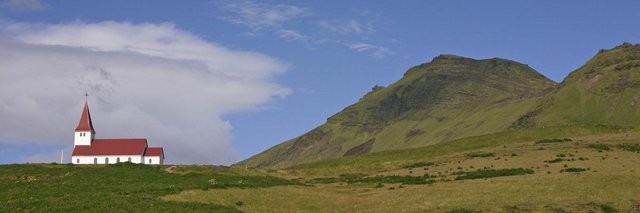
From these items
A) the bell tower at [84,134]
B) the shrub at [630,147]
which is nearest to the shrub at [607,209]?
the shrub at [630,147]

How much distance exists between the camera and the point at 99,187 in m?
58.9

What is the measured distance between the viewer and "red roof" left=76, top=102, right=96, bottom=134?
139875mm

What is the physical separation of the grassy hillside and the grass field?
3.2 inches

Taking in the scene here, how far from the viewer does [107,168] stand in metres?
74.2

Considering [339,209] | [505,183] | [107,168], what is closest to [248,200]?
[339,209]

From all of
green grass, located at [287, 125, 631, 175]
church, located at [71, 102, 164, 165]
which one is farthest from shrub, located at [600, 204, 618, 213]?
church, located at [71, 102, 164, 165]

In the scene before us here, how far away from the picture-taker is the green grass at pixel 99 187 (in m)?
45.3

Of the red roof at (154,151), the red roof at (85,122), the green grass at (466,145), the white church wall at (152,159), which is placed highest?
the red roof at (85,122)

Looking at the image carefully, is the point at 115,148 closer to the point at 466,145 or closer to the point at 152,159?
the point at 152,159

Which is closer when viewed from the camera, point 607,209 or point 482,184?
point 607,209

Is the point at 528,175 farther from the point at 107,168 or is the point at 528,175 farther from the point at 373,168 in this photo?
the point at 107,168

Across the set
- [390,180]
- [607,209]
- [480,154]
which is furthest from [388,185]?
[480,154]

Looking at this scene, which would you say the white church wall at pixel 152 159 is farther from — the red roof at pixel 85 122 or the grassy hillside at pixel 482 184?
the grassy hillside at pixel 482 184

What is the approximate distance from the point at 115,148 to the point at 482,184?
93.7 meters
